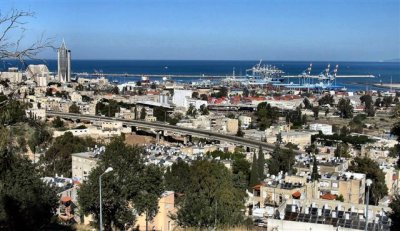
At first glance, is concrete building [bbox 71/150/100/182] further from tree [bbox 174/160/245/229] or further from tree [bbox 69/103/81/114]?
tree [bbox 69/103/81/114]

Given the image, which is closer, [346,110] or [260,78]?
[346,110]

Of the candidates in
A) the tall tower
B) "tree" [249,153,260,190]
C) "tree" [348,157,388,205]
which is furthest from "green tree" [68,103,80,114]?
the tall tower

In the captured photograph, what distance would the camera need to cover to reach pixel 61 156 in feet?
55.3

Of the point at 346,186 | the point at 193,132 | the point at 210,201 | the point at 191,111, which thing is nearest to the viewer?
the point at 210,201

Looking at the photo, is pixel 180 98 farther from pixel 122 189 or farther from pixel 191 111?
pixel 122 189

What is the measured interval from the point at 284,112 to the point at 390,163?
1890 cm

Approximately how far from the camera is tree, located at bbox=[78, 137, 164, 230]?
22.2 feet

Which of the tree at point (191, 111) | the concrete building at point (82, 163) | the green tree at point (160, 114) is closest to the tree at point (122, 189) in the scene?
the concrete building at point (82, 163)

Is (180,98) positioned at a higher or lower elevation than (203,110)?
higher

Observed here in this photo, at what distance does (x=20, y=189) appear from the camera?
253 inches

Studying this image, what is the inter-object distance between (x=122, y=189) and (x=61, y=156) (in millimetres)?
10614

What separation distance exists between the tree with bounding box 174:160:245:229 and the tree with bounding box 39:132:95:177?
5.08m

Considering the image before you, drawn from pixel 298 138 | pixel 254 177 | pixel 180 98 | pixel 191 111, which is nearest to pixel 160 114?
pixel 191 111

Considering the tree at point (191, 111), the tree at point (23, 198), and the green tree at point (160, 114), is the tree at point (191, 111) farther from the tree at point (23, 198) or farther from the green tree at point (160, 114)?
the tree at point (23, 198)
